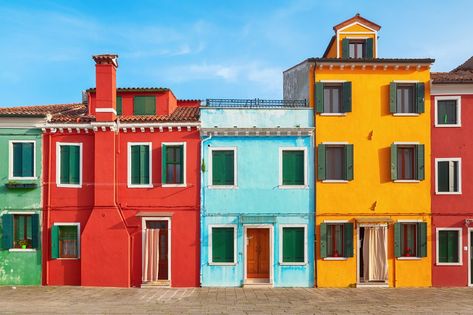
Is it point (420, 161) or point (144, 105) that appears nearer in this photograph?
point (420, 161)

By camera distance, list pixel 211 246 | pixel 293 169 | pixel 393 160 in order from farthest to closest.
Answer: pixel 293 169, pixel 393 160, pixel 211 246

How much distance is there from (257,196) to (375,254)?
6010mm

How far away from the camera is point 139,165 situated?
22000mm

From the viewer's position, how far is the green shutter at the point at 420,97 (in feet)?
72.1

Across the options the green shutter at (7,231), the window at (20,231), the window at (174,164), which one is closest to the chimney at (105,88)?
the window at (174,164)

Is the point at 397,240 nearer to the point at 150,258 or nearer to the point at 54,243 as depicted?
the point at 150,258

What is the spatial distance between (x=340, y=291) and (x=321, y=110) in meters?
8.18

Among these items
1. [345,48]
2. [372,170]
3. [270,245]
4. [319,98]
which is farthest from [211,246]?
[345,48]

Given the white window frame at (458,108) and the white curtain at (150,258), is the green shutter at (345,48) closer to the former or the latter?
the white window frame at (458,108)

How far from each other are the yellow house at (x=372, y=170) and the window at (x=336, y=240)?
0.05 meters

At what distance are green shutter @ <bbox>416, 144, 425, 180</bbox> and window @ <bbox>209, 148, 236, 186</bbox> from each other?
848 centimetres

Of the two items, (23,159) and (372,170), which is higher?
(23,159)

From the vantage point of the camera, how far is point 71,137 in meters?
22.1

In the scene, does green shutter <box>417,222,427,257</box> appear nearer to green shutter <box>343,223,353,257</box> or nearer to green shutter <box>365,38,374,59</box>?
green shutter <box>343,223,353,257</box>
